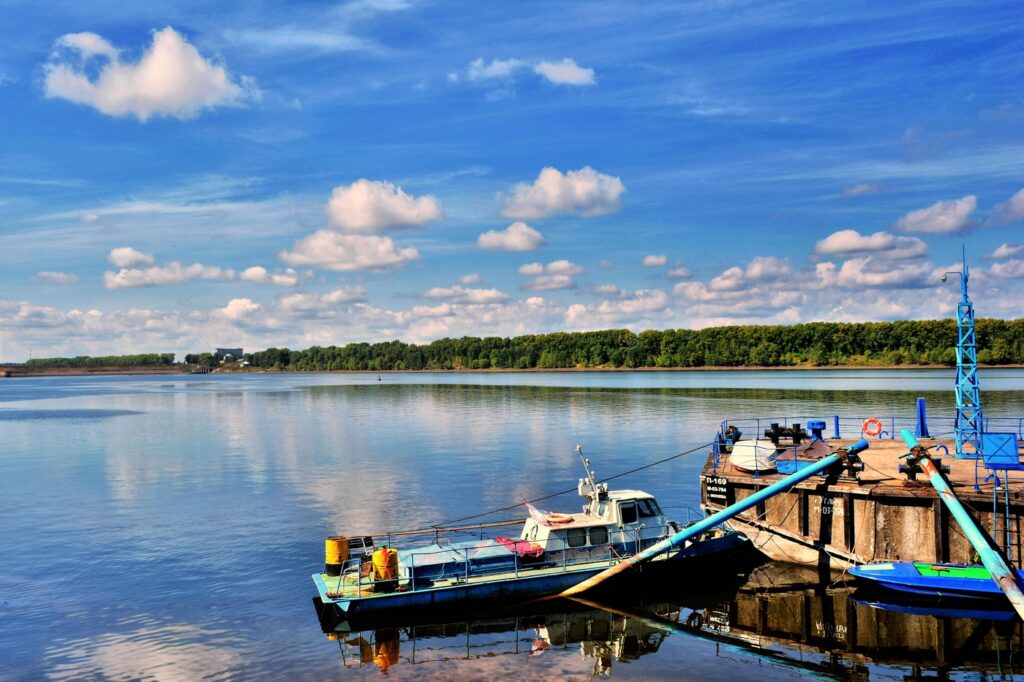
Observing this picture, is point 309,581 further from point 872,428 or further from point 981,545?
point 872,428

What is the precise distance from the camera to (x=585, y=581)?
33875 millimetres

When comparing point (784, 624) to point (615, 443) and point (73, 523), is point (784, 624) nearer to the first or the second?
point (73, 523)

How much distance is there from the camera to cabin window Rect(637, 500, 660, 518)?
3653 cm

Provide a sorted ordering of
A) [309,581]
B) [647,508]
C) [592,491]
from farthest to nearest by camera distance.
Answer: [309,581] < [592,491] < [647,508]

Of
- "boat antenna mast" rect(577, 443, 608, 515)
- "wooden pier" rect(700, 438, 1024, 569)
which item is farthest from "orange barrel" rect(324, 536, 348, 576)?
"wooden pier" rect(700, 438, 1024, 569)

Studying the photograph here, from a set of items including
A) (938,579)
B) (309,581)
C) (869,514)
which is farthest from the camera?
(309,581)

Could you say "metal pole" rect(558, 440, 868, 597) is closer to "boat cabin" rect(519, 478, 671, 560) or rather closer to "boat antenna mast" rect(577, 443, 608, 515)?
"boat cabin" rect(519, 478, 671, 560)

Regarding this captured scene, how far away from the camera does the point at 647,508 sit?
120ft

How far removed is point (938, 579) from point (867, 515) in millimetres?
4488

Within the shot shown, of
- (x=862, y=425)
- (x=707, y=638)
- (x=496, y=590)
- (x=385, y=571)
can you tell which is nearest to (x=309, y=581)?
(x=385, y=571)

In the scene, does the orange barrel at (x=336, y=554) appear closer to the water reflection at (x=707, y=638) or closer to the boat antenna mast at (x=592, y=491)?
the water reflection at (x=707, y=638)

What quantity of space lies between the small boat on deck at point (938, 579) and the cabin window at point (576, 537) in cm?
1149

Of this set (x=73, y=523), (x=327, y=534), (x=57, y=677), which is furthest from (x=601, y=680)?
(x=73, y=523)

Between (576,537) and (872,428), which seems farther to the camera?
(872,428)
